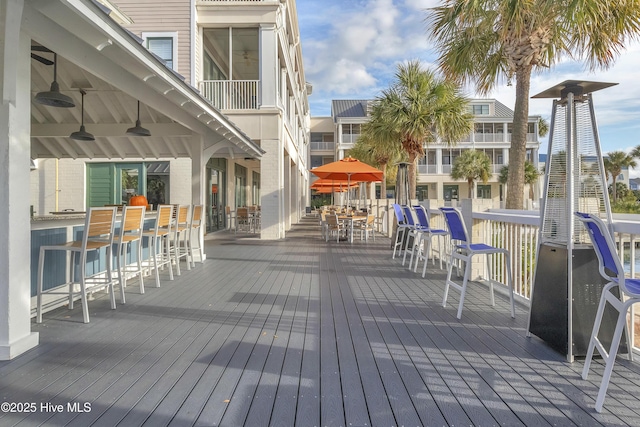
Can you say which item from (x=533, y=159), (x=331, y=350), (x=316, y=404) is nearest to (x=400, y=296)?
(x=331, y=350)

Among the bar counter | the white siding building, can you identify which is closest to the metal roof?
the white siding building

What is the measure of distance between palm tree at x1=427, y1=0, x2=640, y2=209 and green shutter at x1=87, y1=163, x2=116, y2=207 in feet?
33.1

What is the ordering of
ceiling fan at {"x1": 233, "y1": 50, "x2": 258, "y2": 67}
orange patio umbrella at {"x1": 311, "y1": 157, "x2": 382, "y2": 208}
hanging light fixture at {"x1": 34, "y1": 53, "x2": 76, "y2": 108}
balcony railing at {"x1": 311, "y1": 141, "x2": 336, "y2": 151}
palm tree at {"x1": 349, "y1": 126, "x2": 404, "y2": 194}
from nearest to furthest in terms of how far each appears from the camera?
hanging light fixture at {"x1": 34, "y1": 53, "x2": 76, "y2": 108} → orange patio umbrella at {"x1": 311, "y1": 157, "x2": 382, "y2": 208} → palm tree at {"x1": 349, "y1": 126, "x2": 404, "y2": 194} → ceiling fan at {"x1": 233, "y1": 50, "x2": 258, "y2": 67} → balcony railing at {"x1": 311, "y1": 141, "x2": 336, "y2": 151}

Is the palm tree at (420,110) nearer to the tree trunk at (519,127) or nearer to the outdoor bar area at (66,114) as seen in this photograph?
the tree trunk at (519,127)

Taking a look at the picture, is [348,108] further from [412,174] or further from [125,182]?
[125,182]

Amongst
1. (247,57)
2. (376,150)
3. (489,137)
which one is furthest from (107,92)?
(489,137)

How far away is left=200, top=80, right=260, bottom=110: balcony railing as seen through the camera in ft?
38.9

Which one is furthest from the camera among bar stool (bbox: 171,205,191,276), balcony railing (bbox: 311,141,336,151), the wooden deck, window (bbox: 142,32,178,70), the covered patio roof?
balcony railing (bbox: 311,141,336,151)

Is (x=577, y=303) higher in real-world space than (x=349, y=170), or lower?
lower

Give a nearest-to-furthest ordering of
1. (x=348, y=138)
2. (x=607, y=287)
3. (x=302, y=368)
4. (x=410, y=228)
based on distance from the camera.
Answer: (x=607, y=287) → (x=302, y=368) → (x=410, y=228) → (x=348, y=138)

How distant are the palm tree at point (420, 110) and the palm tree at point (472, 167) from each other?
21.9 metres

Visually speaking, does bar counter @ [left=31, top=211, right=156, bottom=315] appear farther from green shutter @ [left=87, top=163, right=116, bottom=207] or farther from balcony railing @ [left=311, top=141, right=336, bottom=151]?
balcony railing @ [left=311, top=141, right=336, bottom=151]

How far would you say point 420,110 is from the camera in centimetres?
1116

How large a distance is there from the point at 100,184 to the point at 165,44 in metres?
4.82
